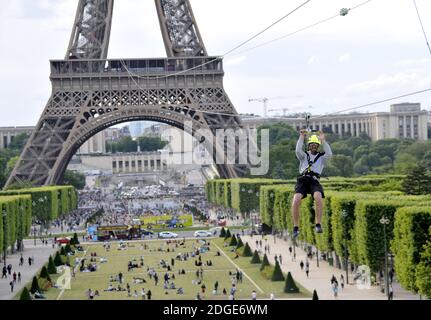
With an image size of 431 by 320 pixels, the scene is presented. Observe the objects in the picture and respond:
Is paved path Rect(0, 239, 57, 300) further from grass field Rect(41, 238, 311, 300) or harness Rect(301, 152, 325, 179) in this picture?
harness Rect(301, 152, 325, 179)

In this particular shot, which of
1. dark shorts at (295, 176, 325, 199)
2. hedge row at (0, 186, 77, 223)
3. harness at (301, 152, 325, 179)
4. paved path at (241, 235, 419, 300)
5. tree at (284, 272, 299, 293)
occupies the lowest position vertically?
paved path at (241, 235, 419, 300)

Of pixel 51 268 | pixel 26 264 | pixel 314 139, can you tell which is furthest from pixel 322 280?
pixel 314 139

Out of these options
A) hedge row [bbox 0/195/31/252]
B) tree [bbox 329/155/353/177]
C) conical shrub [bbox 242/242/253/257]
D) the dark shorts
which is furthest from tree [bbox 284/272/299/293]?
tree [bbox 329/155/353/177]

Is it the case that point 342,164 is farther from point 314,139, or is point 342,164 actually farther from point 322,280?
point 314,139

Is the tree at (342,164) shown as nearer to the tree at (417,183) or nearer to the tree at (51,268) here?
the tree at (417,183)

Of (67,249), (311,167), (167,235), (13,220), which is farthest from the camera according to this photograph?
(167,235)
